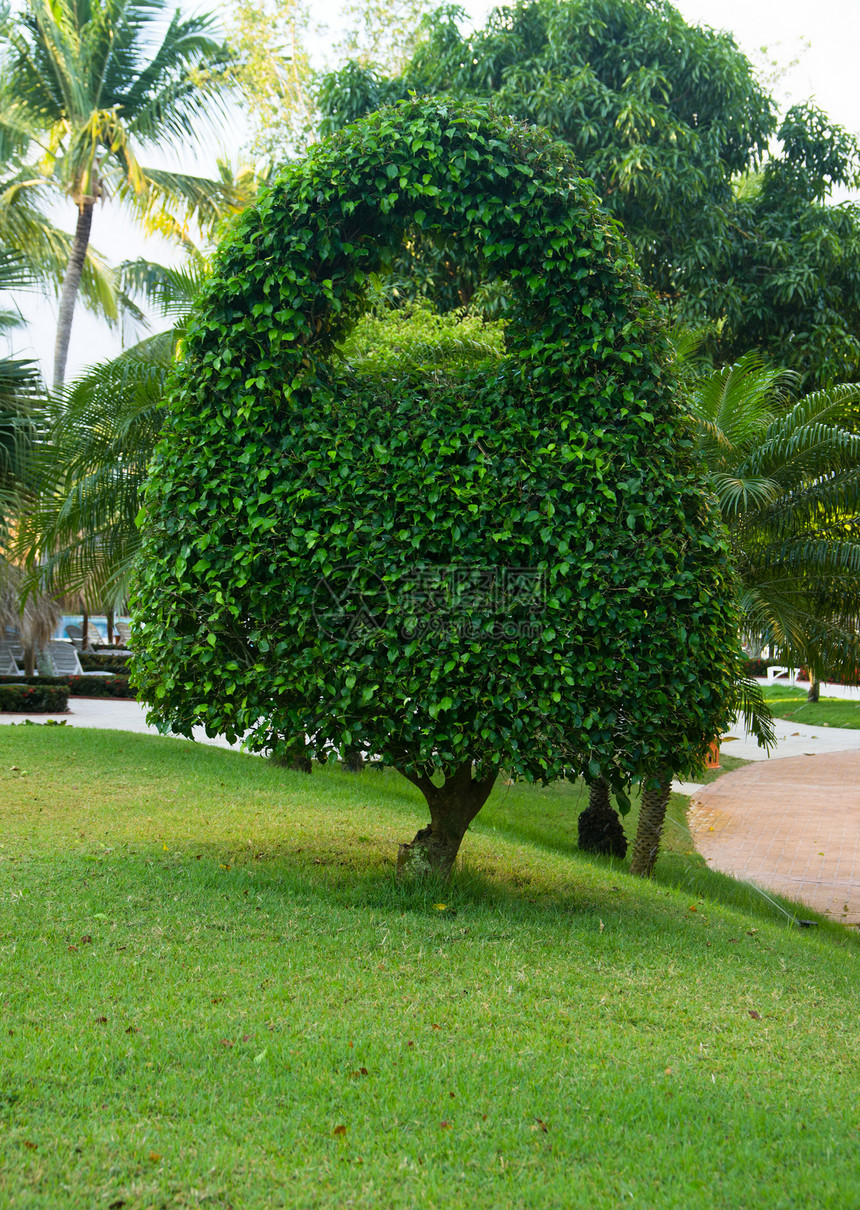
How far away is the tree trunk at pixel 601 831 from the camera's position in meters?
8.88

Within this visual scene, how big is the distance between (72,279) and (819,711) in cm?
2282

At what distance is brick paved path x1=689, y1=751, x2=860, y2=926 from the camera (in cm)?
884

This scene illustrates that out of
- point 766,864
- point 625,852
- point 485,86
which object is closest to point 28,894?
point 625,852

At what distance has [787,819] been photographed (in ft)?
39.8

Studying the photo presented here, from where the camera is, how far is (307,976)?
4.09 meters

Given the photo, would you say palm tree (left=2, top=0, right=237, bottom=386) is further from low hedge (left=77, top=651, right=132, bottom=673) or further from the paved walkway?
low hedge (left=77, top=651, right=132, bottom=673)

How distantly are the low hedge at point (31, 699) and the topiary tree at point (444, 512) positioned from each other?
14435 millimetres

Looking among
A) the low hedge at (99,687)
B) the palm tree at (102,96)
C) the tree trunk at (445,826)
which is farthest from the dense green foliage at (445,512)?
the low hedge at (99,687)

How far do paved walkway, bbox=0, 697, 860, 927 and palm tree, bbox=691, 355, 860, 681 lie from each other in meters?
2.15

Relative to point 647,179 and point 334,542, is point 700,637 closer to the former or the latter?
point 334,542

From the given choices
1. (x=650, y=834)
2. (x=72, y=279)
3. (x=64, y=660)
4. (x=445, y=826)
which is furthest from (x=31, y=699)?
(x=445, y=826)

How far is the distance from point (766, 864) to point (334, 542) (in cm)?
695

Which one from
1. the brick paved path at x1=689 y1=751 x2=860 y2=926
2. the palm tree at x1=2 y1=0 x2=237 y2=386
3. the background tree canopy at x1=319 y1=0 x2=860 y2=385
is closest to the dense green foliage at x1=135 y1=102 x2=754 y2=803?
the brick paved path at x1=689 y1=751 x2=860 y2=926

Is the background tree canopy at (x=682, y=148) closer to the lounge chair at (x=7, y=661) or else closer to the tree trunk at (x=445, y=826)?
the tree trunk at (x=445, y=826)
